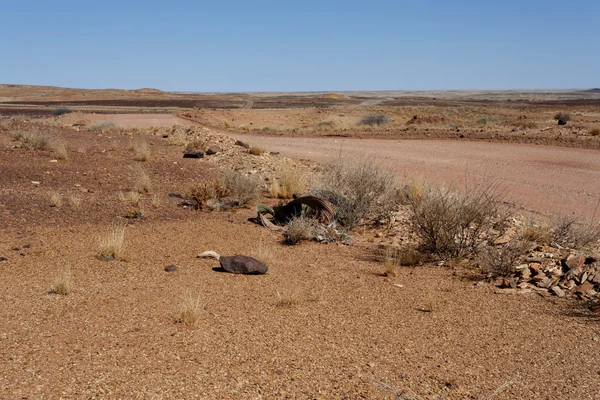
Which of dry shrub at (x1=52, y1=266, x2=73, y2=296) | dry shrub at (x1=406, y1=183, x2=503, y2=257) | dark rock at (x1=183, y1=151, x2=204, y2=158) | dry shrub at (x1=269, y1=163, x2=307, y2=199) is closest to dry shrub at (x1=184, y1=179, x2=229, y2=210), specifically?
dry shrub at (x1=269, y1=163, x2=307, y2=199)

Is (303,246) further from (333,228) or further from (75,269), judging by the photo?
(75,269)

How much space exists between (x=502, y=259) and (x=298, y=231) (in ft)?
10.3

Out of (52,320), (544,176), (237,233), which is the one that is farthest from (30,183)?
(544,176)

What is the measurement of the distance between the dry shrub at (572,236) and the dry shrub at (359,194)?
2970 millimetres

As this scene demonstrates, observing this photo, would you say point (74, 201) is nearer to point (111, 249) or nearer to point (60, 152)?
point (111, 249)

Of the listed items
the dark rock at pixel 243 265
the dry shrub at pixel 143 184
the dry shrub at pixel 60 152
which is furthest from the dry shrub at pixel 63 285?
the dry shrub at pixel 60 152

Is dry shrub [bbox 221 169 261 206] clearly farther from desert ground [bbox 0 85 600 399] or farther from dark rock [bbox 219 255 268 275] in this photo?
dark rock [bbox 219 255 268 275]

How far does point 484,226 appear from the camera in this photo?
960cm

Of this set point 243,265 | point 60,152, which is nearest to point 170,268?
point 243,265

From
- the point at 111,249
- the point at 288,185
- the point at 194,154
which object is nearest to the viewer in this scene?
the point at 111,249

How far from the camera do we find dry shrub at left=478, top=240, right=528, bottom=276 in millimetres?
8255

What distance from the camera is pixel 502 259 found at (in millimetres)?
8234

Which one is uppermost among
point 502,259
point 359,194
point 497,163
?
point 359,194

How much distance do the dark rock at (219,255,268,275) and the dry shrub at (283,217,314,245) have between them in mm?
1662
